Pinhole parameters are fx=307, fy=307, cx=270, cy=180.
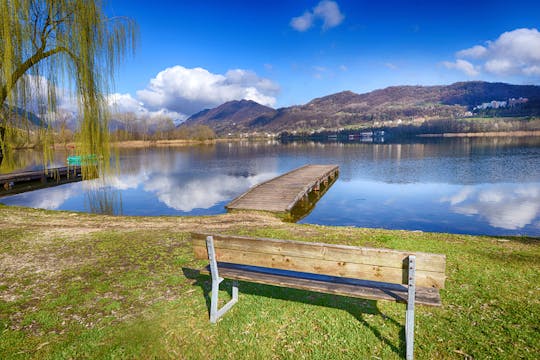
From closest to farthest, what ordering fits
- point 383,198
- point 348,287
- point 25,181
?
point 348,287, point 383,198, point 25,181

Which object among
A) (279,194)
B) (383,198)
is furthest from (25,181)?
(383,198)

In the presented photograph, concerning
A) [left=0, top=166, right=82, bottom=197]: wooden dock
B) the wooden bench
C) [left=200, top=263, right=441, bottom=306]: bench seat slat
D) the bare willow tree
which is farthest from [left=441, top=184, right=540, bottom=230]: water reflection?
[left=0, top=166, right=82, bottom=197]: wooden dock

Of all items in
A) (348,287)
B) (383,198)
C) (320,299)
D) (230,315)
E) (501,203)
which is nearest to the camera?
(348,287)

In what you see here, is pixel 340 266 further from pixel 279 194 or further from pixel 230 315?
pixel 279 194

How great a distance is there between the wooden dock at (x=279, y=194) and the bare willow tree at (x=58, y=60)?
7.90 metres

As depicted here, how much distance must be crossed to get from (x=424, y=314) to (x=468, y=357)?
0.89 m

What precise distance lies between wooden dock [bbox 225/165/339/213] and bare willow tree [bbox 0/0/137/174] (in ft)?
25.9

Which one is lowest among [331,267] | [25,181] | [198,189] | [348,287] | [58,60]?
[198,189]

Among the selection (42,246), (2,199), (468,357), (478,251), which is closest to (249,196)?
(42,246)

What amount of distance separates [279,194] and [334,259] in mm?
14577

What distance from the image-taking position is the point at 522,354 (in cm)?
340

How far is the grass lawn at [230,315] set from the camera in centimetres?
361

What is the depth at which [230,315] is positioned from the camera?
439 centimetres

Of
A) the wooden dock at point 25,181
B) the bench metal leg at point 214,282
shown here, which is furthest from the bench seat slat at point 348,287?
the wooden dock at point 25,181
